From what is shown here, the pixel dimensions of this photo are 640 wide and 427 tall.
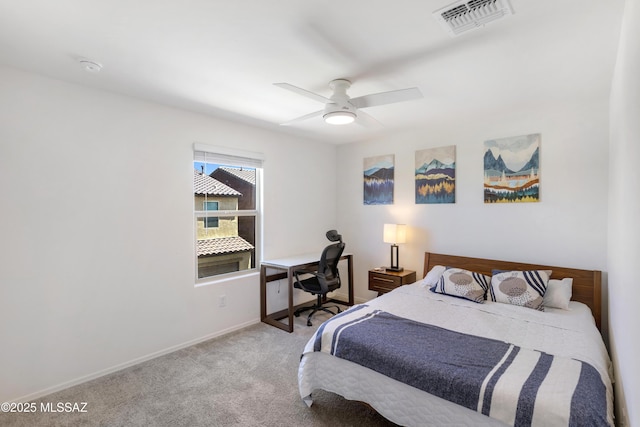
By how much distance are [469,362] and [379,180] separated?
115 inches

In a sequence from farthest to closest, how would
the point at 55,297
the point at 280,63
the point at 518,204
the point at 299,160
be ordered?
the point at 299,160 → the point at 518,204 → the point at 55,297 → the point at 280,63

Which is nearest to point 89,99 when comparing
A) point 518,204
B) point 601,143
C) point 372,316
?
point 372,316

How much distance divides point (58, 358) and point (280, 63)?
9.12 feet

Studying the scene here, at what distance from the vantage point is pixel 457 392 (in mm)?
1607

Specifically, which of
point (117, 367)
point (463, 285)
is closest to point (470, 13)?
point (463, 285)

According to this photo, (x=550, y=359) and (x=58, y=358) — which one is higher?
(x=550, y=359)

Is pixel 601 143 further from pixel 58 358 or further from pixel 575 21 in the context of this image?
pixel 58 358

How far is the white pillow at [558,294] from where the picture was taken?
2662 mm

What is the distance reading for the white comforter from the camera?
172cm

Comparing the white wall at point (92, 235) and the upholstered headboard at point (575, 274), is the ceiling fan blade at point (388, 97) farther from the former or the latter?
the upholstered headboard at point (575, 274)

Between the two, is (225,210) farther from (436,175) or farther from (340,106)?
(436,175)

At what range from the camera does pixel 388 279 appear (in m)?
3.82

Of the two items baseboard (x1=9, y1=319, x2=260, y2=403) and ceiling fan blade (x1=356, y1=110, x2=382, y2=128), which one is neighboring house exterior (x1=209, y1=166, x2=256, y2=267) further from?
ceiling fan blade (x1=356, y1=110, x2=382, y2=128)

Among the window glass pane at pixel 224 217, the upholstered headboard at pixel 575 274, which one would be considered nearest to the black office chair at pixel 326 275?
the window glass pane at pixel 224 217
